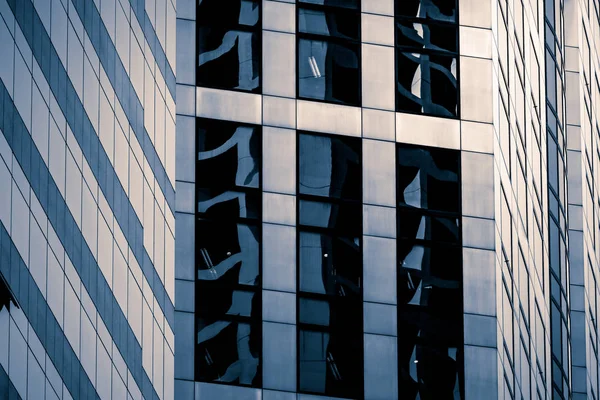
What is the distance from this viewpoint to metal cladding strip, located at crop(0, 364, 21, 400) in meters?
38.5

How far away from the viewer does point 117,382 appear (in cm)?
4444

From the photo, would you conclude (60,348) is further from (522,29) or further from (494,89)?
(522,29)

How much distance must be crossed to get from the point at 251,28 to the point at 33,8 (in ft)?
37.5

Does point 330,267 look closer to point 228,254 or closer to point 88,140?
point 228,254

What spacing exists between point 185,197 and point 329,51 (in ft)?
25.7

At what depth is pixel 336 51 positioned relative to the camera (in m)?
53.6

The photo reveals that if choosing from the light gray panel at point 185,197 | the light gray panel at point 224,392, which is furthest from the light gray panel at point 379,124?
the light gray panel at point 224,392

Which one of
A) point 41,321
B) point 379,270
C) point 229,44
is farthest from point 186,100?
point 41,321

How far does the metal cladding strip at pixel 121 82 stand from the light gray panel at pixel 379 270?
7.25 m

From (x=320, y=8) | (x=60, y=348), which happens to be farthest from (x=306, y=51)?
(x=60, y=348)

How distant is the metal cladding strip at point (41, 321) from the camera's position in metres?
39.8

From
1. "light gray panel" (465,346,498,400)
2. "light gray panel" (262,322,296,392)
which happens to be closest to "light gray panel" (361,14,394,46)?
"light gray panel" (262,322,296,392)

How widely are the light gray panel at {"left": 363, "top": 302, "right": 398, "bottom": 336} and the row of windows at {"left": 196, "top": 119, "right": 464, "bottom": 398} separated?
24cm

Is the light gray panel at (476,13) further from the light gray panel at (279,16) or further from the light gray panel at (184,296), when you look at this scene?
the light gray panel at (184,296)
